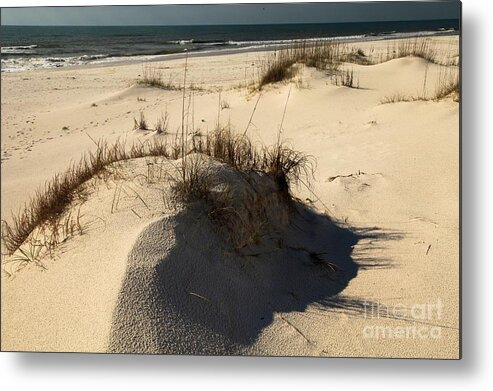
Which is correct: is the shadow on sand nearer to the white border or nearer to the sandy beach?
the sandy beach

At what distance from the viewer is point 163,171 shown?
291 cm

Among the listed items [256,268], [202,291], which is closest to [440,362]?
[256,268]

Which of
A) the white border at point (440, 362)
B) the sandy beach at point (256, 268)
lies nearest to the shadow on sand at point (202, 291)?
the sandy beach at point (256, 268)

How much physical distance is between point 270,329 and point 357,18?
1.73m

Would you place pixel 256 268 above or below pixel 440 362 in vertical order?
above

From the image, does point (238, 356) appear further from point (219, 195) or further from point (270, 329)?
point (219, 195)

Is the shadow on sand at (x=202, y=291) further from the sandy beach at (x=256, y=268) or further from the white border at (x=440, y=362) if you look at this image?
the white border at (x=440, y=362)

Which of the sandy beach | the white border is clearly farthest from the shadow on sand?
the white border

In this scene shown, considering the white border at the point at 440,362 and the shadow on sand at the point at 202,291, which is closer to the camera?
the shadow on sand at the point at 202,291

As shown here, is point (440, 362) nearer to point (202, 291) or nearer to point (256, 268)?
point (256, 268)

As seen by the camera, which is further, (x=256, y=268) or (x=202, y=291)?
(x=256, y=268)

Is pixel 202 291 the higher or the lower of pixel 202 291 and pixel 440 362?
the higher

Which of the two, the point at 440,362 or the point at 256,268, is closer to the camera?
the point at 440,362

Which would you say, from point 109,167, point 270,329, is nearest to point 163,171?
point 109,167
